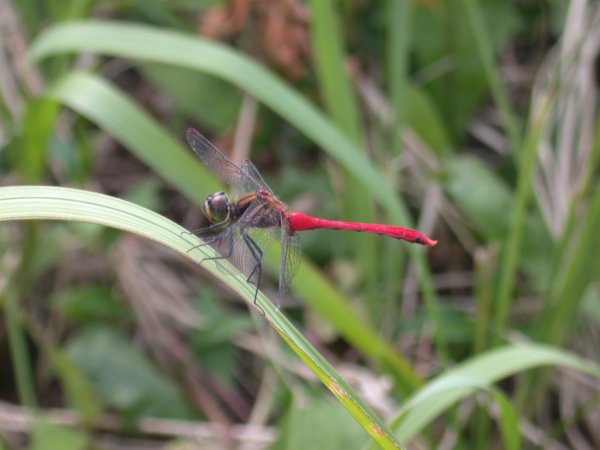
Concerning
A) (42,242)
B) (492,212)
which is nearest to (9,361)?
(42,242)

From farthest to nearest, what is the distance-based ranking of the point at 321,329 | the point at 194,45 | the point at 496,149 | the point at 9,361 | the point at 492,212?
the point at 496,149, the point at 9,361, the point at 321,329, the point at 492,212, the point at 194,45

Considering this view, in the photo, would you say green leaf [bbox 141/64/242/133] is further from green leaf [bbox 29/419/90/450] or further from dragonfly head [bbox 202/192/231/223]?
dragonfly head [bbox 202/192/231/223]

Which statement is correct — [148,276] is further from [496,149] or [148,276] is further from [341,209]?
[496,149]

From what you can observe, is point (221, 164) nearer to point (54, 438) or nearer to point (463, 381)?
point (463, 381)

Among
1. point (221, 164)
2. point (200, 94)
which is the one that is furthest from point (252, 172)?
point (200, 94)

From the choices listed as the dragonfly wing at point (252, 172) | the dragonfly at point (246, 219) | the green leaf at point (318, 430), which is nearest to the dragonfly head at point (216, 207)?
the dragonfly at point (246, 219)

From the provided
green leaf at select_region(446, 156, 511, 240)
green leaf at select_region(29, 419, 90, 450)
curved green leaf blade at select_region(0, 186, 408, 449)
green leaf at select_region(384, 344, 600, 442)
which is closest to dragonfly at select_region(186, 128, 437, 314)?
green leaf at select_region(384, 344, 600, 442)
